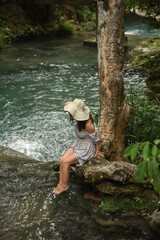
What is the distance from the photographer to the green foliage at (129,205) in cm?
381

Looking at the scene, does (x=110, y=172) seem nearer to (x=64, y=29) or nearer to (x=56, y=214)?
(x=56, y=214)

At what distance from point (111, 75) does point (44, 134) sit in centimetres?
345

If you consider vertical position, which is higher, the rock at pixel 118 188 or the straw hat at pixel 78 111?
the straw hat at pixel 78 111

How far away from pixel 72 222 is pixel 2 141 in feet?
12.9

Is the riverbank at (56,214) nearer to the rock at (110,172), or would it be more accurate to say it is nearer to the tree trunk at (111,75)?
the rock at (110,172)

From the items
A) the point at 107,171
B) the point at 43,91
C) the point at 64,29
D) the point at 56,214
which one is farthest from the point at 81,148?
the point at 64,29

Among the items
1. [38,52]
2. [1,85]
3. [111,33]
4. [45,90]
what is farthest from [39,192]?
[38,52]

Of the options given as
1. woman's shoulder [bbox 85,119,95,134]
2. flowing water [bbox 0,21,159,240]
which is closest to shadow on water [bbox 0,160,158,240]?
flowing water [bbox 0,21,159,240]

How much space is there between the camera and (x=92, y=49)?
15453 mm

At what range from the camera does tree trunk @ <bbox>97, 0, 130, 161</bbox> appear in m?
4.36

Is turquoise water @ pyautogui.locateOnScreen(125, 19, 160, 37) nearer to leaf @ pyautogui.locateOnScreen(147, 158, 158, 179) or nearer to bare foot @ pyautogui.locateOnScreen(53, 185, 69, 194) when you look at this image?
bare foot @ pyautogui.locateOnScreen(53, 185, 69, 194)

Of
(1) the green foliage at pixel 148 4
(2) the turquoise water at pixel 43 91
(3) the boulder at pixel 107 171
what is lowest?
(2) the turquoise water at pixel 43 91

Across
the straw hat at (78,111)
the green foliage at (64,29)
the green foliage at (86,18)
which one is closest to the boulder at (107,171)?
the straw hat at (78,111)

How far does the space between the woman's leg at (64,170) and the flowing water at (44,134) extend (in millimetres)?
121
